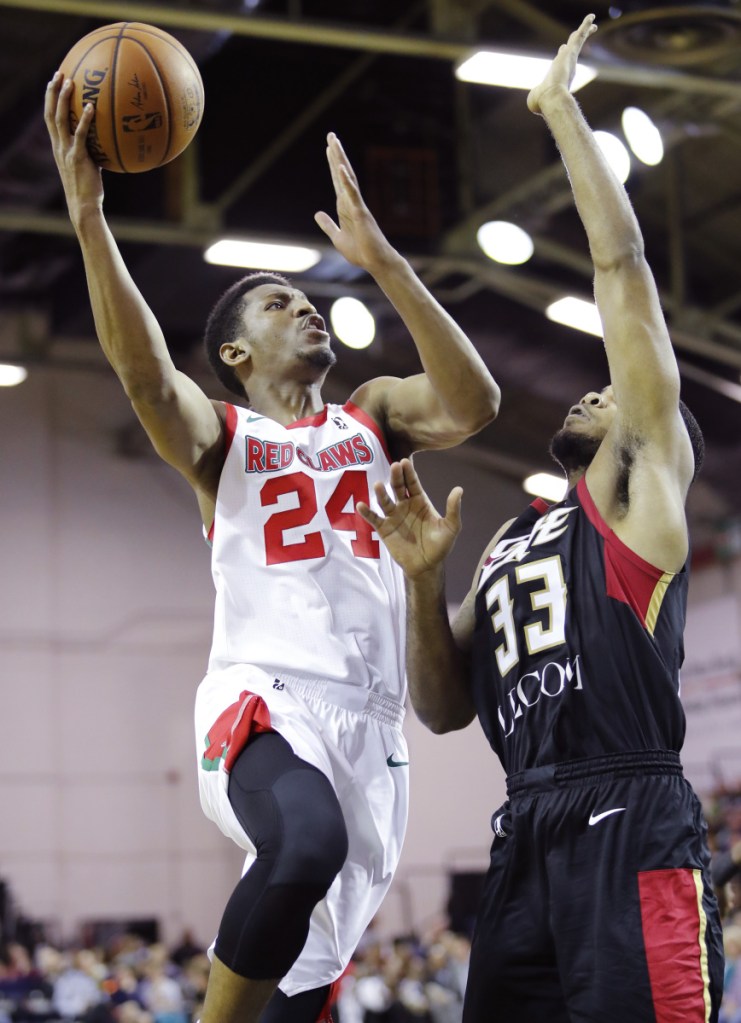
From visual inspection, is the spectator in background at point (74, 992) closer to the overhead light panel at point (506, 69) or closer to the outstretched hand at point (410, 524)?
the overhead light panel at point (506, 69)

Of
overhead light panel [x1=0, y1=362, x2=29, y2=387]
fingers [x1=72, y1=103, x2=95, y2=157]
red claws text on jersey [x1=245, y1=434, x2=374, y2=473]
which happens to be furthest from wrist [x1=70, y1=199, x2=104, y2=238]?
overhead light panel [x1=0, y1=362, x2=29, y2=387]

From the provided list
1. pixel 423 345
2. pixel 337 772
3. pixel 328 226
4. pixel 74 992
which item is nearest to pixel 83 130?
pixel 328 226

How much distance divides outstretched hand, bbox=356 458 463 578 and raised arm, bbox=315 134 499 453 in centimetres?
35

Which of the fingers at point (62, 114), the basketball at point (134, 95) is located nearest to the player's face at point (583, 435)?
the basketball at point (134, 95)

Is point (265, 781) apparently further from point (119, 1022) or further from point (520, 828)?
point (119, 1022)

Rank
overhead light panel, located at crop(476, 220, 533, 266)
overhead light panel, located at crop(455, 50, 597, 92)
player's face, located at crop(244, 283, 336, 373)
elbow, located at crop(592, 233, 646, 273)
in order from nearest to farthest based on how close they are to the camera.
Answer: elbow, located at crop(592, 233, 646, 273) → player's face, located at crop(244, 283, 336, 373) → overhead light panel, located at crop(455, 50, 597, 92) → overhead light panel, located at crop(476, 220, 533, 266)

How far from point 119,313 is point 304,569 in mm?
→ 908

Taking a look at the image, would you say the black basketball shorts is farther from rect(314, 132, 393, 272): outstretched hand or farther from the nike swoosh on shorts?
rect(314, 132, 393, 272): outstretched hand

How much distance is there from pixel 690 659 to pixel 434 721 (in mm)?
19705

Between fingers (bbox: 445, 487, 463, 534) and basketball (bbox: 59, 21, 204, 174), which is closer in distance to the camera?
fingers (bbox: 445, 487, 463, 534)

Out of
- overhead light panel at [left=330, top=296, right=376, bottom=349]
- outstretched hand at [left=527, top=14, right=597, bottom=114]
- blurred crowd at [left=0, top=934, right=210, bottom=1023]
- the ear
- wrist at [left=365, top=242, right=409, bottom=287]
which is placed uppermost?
overhead light panel at [left=330, top=296, right=376, bottom=349]

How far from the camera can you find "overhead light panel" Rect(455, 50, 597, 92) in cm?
1080

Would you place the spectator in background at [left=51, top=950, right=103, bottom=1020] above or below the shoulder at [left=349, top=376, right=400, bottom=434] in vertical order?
below

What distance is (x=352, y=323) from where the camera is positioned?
47.9ft
